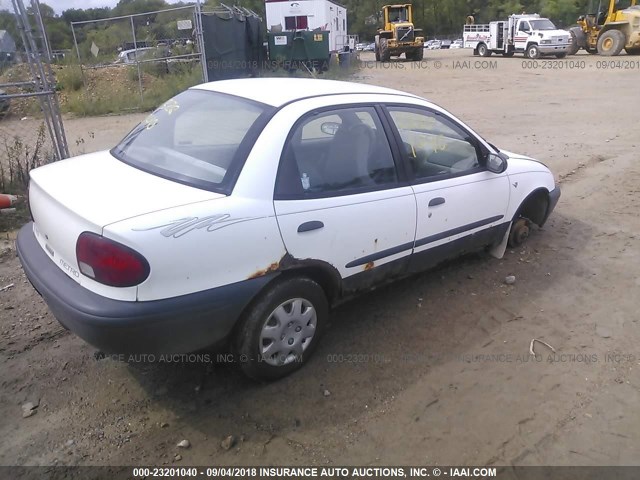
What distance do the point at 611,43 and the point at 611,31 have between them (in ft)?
1.98

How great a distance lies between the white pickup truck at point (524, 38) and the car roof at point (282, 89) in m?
29.0

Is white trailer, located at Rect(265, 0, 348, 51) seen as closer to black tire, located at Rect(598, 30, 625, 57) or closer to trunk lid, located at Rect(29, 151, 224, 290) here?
black tire, located at Rect(598, 30, 625, 57)

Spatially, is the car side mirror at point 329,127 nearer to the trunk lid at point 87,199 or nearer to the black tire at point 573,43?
the trunk lid at point 87,199

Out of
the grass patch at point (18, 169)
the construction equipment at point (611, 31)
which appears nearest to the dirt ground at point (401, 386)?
the grass patch at point (18, 169)

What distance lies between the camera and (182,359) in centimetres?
309

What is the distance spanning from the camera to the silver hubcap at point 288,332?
9.29 ft

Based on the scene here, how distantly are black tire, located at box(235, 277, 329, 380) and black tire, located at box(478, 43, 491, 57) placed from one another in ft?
113

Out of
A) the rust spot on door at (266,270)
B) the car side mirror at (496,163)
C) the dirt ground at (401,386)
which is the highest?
the car side mirror at (496,163)

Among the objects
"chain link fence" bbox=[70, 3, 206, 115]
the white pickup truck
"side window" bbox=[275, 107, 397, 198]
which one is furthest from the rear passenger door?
the white pickup truck

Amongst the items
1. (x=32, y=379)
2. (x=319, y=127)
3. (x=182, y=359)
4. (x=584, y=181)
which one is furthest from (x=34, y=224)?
(x=584, y=181)

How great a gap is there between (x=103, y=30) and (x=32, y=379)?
40.7ft

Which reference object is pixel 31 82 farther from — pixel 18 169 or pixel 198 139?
pixel 198 139

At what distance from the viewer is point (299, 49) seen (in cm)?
1933

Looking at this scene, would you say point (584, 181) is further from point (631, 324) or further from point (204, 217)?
point (204, 217)
